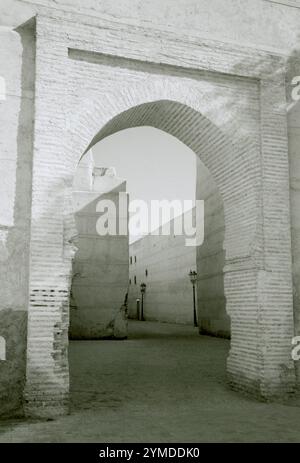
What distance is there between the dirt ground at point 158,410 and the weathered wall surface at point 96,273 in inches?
190

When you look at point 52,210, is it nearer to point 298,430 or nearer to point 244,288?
point 244,288

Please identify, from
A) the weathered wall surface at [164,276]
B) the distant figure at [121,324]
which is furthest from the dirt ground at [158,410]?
the weathered wall surface at [164,276]

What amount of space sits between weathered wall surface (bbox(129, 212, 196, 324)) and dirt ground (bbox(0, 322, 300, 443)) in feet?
37.4

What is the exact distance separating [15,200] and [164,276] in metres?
18.6

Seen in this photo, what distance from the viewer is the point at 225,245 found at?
717cm

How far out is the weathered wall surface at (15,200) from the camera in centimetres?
539

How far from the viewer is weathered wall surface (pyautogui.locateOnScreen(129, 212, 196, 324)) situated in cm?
2081

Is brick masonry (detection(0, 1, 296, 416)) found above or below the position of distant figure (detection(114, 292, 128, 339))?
above

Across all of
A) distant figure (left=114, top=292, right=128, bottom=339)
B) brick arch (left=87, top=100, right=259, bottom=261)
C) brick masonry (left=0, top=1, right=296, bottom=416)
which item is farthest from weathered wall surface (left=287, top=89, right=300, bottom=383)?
distant figure (left=114, top=292, right=128, bottom=339)

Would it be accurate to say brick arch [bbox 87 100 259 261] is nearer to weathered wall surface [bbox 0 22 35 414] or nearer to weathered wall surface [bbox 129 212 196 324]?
weathered wall surface [bbox 0 22 35 414]

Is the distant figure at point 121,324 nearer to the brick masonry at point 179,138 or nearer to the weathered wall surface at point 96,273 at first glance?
the weathered wall surface at point 96,273

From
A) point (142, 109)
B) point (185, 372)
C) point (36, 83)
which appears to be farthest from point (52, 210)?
point (185, 372)

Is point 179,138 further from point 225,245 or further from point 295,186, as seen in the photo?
point 295,186

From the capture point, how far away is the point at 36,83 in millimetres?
5746
